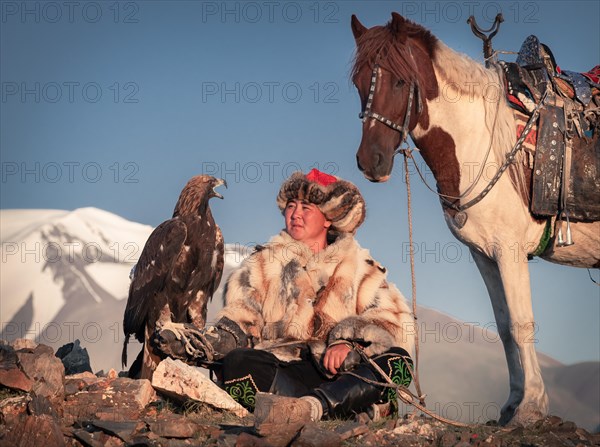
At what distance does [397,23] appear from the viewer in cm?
560

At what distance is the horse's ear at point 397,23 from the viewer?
559 centimetres

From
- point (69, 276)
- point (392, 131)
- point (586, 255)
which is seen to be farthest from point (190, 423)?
point (69, 276)

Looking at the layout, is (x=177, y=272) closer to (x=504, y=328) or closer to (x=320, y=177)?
(x=320, y=177)

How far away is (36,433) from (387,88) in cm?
309

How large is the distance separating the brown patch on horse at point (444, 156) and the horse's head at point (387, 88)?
15 cm

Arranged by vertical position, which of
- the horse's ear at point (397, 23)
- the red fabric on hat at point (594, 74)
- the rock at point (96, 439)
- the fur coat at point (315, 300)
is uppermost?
the horse's ear at point (397, 23)

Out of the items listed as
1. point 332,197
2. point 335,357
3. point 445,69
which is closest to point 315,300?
point 335,357

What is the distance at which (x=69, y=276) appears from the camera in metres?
14.9

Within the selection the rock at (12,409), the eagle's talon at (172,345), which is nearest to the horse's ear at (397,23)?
the eagle's talon at (172,345)

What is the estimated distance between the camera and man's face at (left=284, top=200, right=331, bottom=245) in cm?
607

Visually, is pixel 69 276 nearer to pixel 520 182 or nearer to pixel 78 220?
pixel 78 220

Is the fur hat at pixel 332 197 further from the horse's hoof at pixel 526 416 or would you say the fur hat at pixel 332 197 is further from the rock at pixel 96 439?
the rock at pixel 96 439

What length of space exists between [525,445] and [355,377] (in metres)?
1.39

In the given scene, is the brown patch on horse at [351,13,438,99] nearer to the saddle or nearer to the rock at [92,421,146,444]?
the saddle
